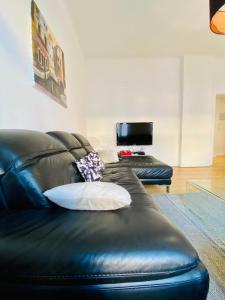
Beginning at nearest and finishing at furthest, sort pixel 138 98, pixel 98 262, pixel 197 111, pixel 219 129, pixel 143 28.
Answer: pixel 98 262
pixel 143 28
pixel 197 111
pixel 138 98
pixel 219 129

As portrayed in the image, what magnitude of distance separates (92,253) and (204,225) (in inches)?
61.5

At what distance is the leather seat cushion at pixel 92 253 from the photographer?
62 centimetres

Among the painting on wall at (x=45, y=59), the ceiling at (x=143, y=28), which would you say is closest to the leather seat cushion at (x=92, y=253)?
the painting on wall at (x=45, y=59)

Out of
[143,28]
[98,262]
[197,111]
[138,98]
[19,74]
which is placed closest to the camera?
[98,262]

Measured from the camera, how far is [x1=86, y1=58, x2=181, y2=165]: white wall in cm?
553

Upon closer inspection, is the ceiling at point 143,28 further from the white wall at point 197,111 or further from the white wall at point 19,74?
the white wall at point 19,74

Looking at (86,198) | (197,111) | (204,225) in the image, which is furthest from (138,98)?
(86,198)

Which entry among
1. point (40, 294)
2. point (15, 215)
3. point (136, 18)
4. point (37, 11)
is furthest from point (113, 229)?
point (136, 18)

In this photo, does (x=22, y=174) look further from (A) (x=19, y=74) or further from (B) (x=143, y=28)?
(B) (x=143, y=28)

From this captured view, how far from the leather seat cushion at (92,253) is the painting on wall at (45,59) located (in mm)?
1522

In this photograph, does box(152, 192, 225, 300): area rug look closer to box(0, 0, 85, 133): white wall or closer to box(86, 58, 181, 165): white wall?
box(0, 0, 85, 133): white wall

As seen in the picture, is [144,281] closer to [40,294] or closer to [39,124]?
[40,294]

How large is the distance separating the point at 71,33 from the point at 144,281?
4044 mm

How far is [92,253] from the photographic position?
2.07ft
